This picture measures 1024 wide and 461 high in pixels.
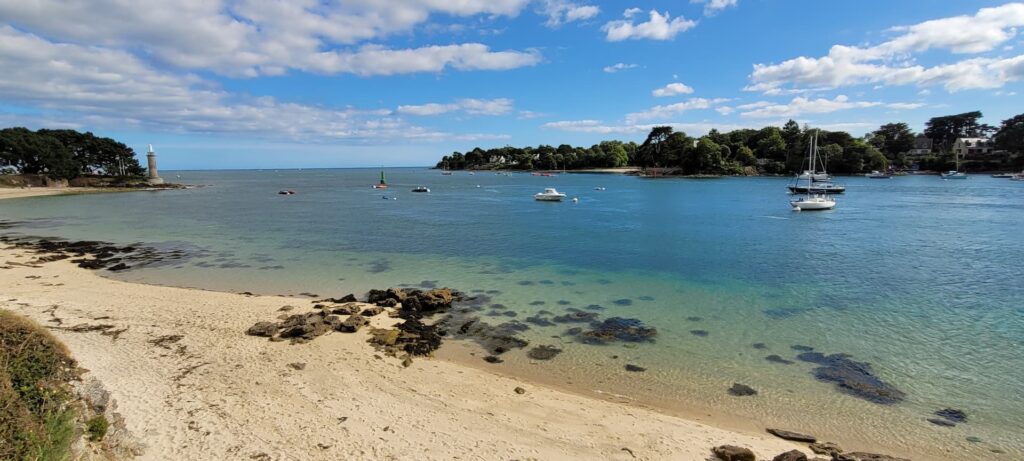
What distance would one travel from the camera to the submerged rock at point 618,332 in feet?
51.8

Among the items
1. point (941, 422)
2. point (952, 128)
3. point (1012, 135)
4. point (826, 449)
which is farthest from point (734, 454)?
point (952, 128)

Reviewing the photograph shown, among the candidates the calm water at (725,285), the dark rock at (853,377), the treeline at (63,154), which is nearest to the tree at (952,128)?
the calm water at (725,285)

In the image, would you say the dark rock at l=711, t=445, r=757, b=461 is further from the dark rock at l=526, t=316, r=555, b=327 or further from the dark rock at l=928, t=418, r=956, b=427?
the dark rock at l=526, t=316, r=555, b=327

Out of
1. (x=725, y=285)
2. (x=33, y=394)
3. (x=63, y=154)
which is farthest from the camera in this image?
(x=63, y=154)

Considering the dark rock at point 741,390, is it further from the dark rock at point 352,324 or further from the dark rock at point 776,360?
the dark rock at point 352,324

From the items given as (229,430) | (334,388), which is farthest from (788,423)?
(229,430)

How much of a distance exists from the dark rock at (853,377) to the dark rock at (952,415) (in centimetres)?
77

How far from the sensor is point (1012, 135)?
13400 cm

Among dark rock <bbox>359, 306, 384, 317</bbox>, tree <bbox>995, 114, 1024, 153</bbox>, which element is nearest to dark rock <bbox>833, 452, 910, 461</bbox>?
dark rock <bbox>359, 306, 384, 317</bbox>

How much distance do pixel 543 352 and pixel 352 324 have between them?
20.8 feet

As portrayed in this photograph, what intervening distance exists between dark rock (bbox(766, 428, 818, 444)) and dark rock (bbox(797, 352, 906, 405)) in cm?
302

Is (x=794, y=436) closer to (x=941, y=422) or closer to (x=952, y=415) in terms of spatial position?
(x=941, y=422)

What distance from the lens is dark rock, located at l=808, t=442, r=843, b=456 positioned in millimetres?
9271

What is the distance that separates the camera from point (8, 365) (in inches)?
281
